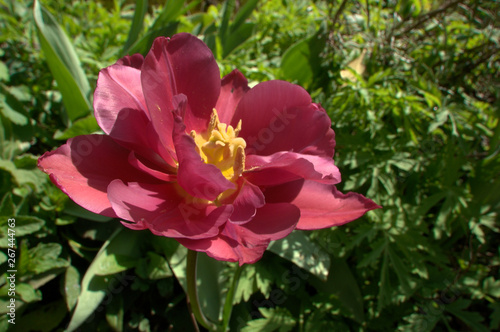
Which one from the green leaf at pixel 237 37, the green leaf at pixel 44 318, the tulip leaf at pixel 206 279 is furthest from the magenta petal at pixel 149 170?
the green leaf at pixel 237 37

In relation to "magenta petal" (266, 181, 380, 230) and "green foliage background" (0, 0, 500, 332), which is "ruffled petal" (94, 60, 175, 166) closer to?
"magenta petal" (266, 181, 380, 230)

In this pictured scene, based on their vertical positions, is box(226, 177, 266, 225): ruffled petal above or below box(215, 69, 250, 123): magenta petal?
below

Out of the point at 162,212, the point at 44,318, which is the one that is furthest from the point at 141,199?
the point at 44,318

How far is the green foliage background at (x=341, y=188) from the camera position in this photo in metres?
→ 1.07

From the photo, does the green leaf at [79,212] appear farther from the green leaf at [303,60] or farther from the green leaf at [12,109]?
the green leaf at [303,60]

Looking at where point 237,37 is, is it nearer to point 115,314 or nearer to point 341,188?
point 341,188

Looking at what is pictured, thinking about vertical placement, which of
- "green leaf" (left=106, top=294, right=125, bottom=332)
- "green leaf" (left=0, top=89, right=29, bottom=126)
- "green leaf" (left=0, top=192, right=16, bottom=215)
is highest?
"green leaf" (left=0, top=89, right=29, bottom=126)

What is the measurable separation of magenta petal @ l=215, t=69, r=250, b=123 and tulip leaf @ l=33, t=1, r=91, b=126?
0.50 m

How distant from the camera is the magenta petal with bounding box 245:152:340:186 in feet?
2.05

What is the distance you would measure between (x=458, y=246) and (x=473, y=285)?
0.99 ft

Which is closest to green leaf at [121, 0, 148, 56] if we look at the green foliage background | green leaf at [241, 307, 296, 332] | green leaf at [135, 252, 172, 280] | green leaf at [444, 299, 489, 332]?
the green foliage background

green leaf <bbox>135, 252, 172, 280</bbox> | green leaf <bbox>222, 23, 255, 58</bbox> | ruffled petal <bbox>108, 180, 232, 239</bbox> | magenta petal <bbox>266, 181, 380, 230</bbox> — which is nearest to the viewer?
ruffled petal <bbox>108, 180, 232, 239</bbox>

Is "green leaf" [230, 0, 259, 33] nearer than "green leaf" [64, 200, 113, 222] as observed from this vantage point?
No

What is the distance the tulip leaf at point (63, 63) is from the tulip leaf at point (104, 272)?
0.40m
